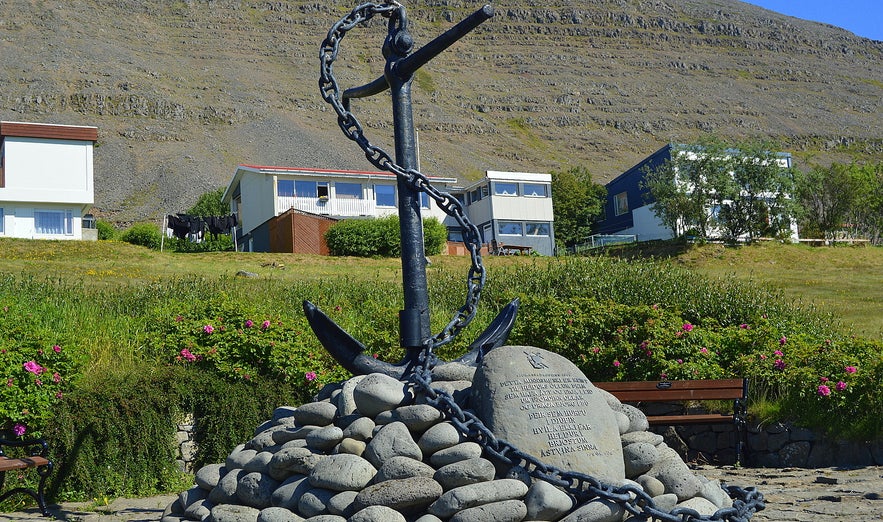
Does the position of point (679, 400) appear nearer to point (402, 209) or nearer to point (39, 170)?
point (402, 209)

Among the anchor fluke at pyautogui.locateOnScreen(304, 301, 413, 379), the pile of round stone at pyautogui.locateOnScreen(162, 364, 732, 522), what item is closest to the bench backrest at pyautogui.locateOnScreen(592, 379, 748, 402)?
the pile of round stone at pyautogui.locateOnScreen(162, 364, 732, 522)

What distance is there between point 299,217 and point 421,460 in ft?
97.9

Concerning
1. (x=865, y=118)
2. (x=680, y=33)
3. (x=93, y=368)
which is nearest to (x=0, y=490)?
(x=93, y=368)

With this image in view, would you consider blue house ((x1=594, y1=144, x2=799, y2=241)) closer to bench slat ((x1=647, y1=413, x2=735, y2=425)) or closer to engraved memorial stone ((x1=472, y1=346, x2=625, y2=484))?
bench slat ((x1=647, y1=413, x2=735, y2=425))

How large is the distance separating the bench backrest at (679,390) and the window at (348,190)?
1196 inches

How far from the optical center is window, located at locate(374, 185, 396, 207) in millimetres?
39709

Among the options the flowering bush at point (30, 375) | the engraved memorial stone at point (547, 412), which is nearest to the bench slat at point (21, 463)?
the flowering bush at point (30, 375)

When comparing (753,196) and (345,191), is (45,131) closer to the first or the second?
(345,191)

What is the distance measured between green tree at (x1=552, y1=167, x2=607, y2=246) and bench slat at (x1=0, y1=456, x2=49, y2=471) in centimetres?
5100

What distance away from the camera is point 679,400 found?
394 inches

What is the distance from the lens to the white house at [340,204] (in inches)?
1428

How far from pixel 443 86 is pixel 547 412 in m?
130

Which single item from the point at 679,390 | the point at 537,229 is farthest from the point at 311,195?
the point at 679,390

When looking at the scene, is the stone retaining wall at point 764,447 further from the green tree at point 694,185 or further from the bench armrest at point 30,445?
the green tree at point 694,185
